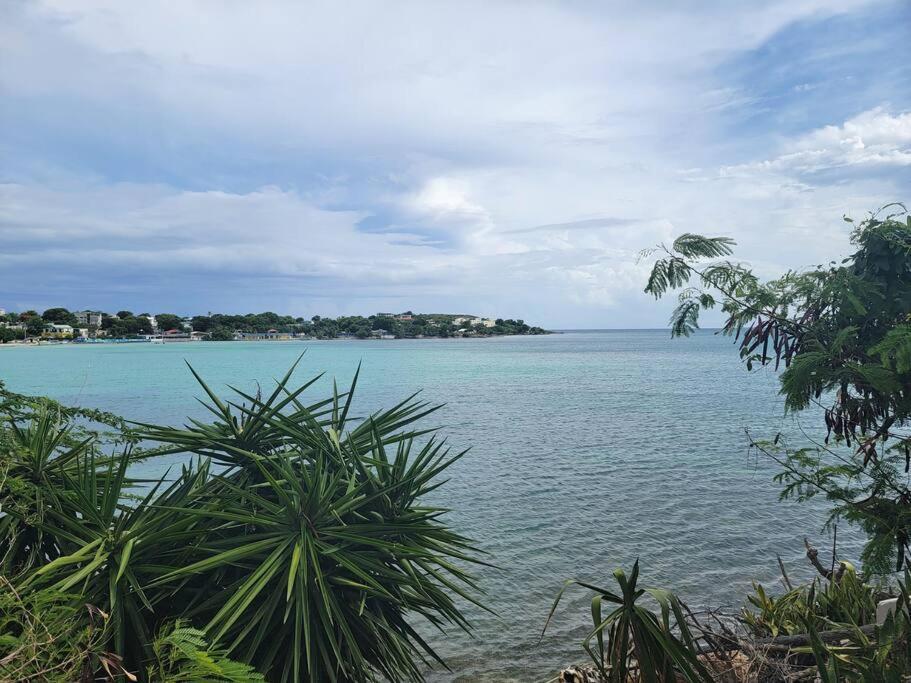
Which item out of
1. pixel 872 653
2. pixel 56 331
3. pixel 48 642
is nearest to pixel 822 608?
pixel 872 653

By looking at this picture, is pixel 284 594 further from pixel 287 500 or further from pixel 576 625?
pixel 576 625

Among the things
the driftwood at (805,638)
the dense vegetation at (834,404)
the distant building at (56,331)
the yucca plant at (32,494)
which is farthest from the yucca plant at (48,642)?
the distant building at (56,331)

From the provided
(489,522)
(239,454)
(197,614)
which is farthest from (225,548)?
(489,522)

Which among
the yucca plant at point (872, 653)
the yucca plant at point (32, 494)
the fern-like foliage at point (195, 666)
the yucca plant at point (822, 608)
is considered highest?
the yucca plant at point (32, 494)

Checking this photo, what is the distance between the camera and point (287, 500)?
11.6 feet

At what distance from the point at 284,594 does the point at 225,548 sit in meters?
0.46

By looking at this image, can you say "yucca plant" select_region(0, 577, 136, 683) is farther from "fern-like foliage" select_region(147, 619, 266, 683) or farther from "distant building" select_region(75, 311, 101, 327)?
"distant building" select_region(75, 311, 101, 327)

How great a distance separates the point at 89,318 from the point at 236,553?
709 ft

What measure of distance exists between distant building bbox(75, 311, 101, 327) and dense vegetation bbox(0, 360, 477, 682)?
206945mm

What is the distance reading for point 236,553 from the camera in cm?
336

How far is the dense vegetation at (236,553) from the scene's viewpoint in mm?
3258

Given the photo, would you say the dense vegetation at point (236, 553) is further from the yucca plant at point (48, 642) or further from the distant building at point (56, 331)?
the distant building at point (56, 331)

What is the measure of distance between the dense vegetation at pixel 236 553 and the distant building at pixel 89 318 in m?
207

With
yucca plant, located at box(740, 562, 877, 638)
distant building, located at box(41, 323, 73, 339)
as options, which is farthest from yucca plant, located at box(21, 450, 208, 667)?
distant building, located at box(41, 323, 73, 339)
